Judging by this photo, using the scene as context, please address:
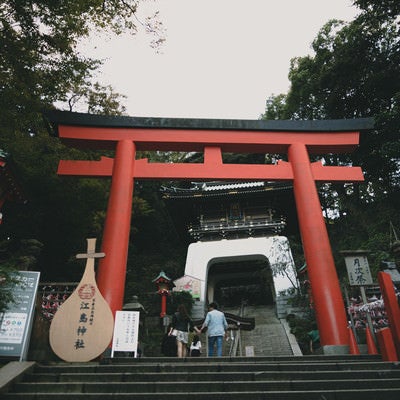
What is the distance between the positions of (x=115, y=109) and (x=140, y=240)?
10.9 meters

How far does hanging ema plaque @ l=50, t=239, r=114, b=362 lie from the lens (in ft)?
15.5

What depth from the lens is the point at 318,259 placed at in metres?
7.05

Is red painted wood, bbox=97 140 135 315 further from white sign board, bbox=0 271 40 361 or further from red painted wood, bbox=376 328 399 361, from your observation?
red painted wood, bbox=376 328 399 361

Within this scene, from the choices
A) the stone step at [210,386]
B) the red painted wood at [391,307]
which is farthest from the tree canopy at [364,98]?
the stone step at [210,386]

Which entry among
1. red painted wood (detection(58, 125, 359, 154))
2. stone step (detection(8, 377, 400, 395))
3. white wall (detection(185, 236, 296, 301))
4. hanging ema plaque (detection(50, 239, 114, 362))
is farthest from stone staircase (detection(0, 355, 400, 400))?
white wall (detection(185, 236, 296, 301))

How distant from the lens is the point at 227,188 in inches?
645

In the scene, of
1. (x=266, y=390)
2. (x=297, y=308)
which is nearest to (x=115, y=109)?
(x=297, y=308)

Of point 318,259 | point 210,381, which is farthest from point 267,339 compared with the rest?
point 210,381

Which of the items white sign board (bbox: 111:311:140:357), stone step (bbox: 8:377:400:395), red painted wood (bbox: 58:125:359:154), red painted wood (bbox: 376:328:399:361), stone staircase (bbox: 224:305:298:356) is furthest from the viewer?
stone staircase (bbox: 224:305:298:356)

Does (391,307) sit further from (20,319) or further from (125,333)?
(20,319)

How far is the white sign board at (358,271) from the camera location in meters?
6.74

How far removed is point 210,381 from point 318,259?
13.6 ft

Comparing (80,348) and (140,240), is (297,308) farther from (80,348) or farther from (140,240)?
(140,240)

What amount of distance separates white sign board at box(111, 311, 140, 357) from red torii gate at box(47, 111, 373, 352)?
5.82 feet
